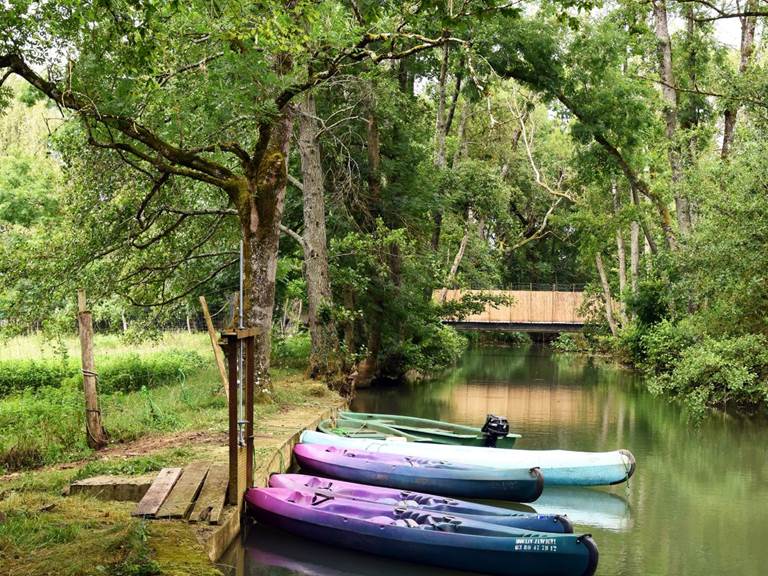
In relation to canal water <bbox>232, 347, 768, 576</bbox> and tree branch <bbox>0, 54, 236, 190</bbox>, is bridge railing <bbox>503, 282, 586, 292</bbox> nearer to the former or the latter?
canal water <bbox>232, 347, 768, 576</bbox>

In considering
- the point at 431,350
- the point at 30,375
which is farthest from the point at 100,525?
the point at 431,350

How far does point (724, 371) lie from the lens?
1741 cm

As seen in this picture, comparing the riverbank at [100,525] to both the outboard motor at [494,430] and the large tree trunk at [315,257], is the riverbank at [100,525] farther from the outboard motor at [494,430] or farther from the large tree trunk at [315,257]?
the large tree trunk at [315,257]

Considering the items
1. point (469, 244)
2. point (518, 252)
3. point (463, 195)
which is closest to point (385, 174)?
point (463, 195)

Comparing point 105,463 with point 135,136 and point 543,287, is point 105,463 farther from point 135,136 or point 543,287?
point 543,287

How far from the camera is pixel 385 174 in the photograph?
A: 23719mm

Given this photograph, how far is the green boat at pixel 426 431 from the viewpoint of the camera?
1355 centimetres

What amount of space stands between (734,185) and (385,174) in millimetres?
8891

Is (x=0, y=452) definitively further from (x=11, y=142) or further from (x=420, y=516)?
(x=11, y=142)

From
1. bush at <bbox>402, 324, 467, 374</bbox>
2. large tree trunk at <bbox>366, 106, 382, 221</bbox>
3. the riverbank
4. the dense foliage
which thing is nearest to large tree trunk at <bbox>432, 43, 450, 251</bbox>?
the dense foliage

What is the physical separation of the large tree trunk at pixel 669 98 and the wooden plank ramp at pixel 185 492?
18.2m

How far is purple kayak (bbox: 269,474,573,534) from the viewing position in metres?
8.45

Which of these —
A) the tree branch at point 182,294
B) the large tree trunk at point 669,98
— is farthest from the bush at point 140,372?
the large tree trunk at point 669,98

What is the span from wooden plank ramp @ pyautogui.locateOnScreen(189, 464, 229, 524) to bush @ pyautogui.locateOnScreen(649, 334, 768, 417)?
36.3 ft
